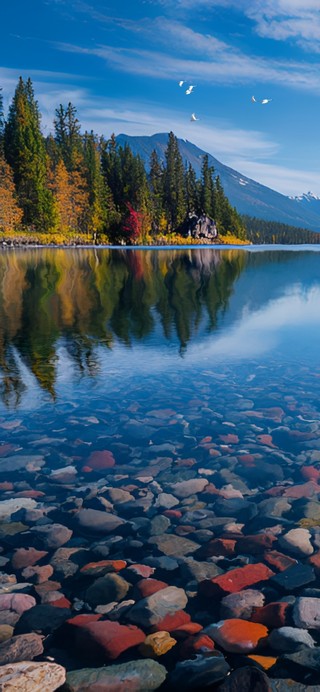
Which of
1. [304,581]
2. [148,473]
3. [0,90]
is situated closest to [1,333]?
[148,473]

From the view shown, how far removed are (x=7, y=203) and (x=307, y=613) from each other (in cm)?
8629

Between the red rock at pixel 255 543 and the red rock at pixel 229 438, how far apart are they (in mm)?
2756

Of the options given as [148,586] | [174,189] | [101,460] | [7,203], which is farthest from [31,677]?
[174,189]

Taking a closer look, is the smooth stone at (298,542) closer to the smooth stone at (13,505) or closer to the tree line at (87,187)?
the smooth stone at (13,505)

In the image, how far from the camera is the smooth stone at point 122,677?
3568 millimetres

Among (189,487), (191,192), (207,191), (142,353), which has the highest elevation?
(191,192)

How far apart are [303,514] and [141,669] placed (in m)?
2.97

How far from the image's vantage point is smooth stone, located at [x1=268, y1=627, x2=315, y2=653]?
3.94 meters

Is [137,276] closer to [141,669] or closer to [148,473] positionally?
[148,473]

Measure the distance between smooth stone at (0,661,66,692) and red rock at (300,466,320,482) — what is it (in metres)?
4.35

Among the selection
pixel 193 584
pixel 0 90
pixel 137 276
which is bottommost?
pixel 193 584

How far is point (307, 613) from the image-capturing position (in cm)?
432

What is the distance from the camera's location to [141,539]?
18.1 feet

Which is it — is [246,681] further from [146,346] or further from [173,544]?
[146,346]
